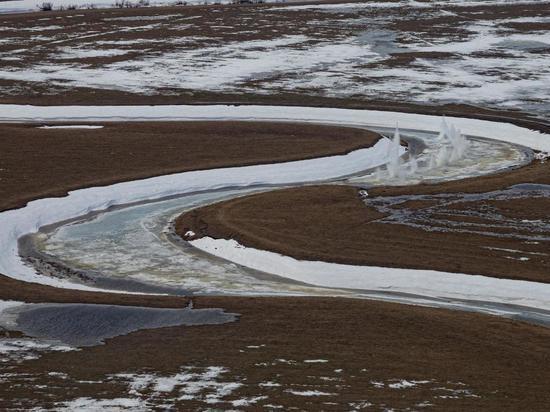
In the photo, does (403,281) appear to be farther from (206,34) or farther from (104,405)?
(206,34)

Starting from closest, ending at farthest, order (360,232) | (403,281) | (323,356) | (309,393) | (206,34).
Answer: (309,393) < (323,356) < (403,281) < (360,232) < (206,34)

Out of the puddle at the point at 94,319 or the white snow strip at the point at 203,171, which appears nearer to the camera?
the puddle at the point at 94,319

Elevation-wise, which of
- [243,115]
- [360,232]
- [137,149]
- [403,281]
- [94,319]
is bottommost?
[403,281]

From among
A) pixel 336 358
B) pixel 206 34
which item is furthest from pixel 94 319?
pixel 206 34

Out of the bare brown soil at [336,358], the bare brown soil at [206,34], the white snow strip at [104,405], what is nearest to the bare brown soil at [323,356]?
the bare brown soil at [336,358]

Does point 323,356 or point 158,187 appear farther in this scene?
point 158,187

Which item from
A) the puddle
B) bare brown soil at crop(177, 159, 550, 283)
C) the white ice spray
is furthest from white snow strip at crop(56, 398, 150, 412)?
the white ice spray

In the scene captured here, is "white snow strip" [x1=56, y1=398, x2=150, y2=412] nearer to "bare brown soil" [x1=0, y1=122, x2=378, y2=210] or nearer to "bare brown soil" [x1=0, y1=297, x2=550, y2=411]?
"bare brown soil" [x1=0, y1=297, x2=550, y2=411]

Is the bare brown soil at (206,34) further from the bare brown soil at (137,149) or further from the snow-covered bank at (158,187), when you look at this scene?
the snow-covered bank at (158,187)
